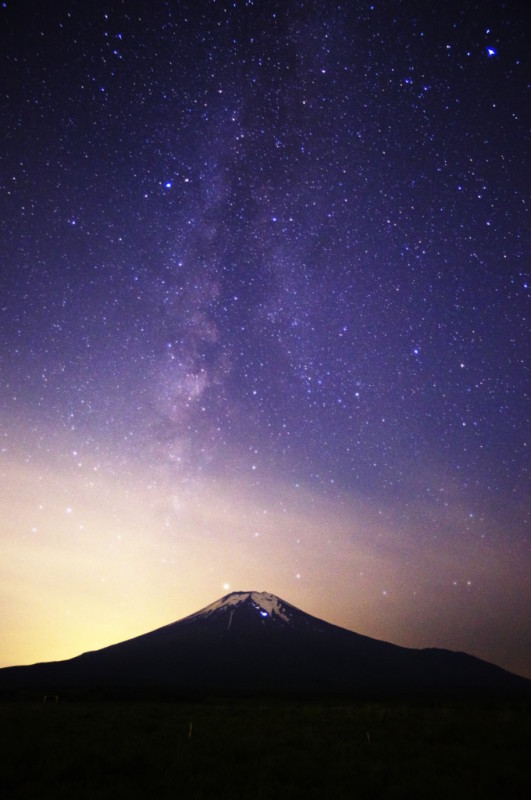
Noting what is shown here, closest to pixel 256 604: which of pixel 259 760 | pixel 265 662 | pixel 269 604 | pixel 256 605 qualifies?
pixel 256 605

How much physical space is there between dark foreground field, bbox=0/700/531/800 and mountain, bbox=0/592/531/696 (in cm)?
6804

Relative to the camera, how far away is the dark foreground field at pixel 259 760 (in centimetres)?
744

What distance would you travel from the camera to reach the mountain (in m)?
86.1

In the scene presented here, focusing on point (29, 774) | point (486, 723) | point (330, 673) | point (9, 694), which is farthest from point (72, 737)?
point (330, 673)

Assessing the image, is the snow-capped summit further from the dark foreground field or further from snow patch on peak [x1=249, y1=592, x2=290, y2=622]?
the dark foreground field

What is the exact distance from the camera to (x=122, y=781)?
769cm

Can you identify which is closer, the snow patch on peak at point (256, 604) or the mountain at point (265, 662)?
the mountain at point (265, 662)

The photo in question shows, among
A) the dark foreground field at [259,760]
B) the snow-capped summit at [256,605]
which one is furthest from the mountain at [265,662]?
the dark foreground field at [259,760]

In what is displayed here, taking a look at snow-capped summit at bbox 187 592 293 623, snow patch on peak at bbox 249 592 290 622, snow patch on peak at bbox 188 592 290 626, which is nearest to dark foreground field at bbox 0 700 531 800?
snow-capped summit at bbox 187 592 293 623

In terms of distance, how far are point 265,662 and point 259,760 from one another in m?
Result: 124

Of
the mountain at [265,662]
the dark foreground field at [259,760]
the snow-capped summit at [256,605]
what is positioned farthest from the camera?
the snow-capped summit at [256,605]

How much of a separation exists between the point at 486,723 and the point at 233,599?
186 metres

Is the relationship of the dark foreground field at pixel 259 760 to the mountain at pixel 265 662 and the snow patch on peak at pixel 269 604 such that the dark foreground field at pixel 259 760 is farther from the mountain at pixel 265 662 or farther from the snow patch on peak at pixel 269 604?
the snow patch on peak at pixel 269 604

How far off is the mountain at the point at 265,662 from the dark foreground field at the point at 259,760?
223 ft
